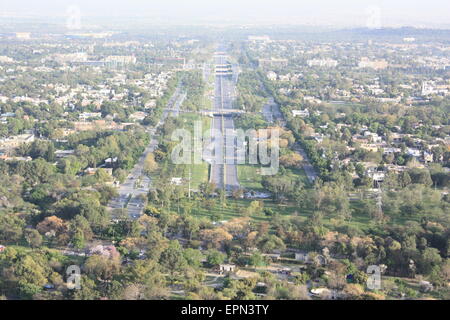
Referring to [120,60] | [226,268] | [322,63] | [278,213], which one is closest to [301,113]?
[278,213]

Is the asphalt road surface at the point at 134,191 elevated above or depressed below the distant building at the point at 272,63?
below

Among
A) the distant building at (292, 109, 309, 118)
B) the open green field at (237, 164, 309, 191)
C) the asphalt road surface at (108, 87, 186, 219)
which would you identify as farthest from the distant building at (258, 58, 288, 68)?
the open green field at (237, 164, 309, 191)

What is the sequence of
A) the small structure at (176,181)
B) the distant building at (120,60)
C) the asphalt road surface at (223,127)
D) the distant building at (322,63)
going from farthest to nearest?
the distant building at (322,63) < the distant building at (120,60) < the asphalt road surface at (223,127) < the small structure at (176,181)

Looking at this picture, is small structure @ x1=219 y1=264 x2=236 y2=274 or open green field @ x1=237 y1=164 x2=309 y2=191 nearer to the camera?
small structure @ x1=219 y1=264 x2=236 y2=274

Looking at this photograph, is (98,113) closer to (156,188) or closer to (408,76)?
(156,188)

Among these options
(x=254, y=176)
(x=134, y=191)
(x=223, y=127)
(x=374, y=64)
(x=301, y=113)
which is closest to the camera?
(x=134, y=191)

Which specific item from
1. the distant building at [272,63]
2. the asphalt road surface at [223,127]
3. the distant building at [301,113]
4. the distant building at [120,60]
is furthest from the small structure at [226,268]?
the distant building at [120,60]

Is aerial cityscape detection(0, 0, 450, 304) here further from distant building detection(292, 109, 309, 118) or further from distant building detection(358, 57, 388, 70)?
distant building detection(358, 57, 388, 70)

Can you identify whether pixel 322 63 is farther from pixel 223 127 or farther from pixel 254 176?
pixel 254 176

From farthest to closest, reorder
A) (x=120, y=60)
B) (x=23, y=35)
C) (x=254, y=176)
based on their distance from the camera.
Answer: (x=23, y=35) → (x=120, y=60) → (x=254, y=176)

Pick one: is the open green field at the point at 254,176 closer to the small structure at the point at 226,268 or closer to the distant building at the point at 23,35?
the small structure at the point at 226,268
